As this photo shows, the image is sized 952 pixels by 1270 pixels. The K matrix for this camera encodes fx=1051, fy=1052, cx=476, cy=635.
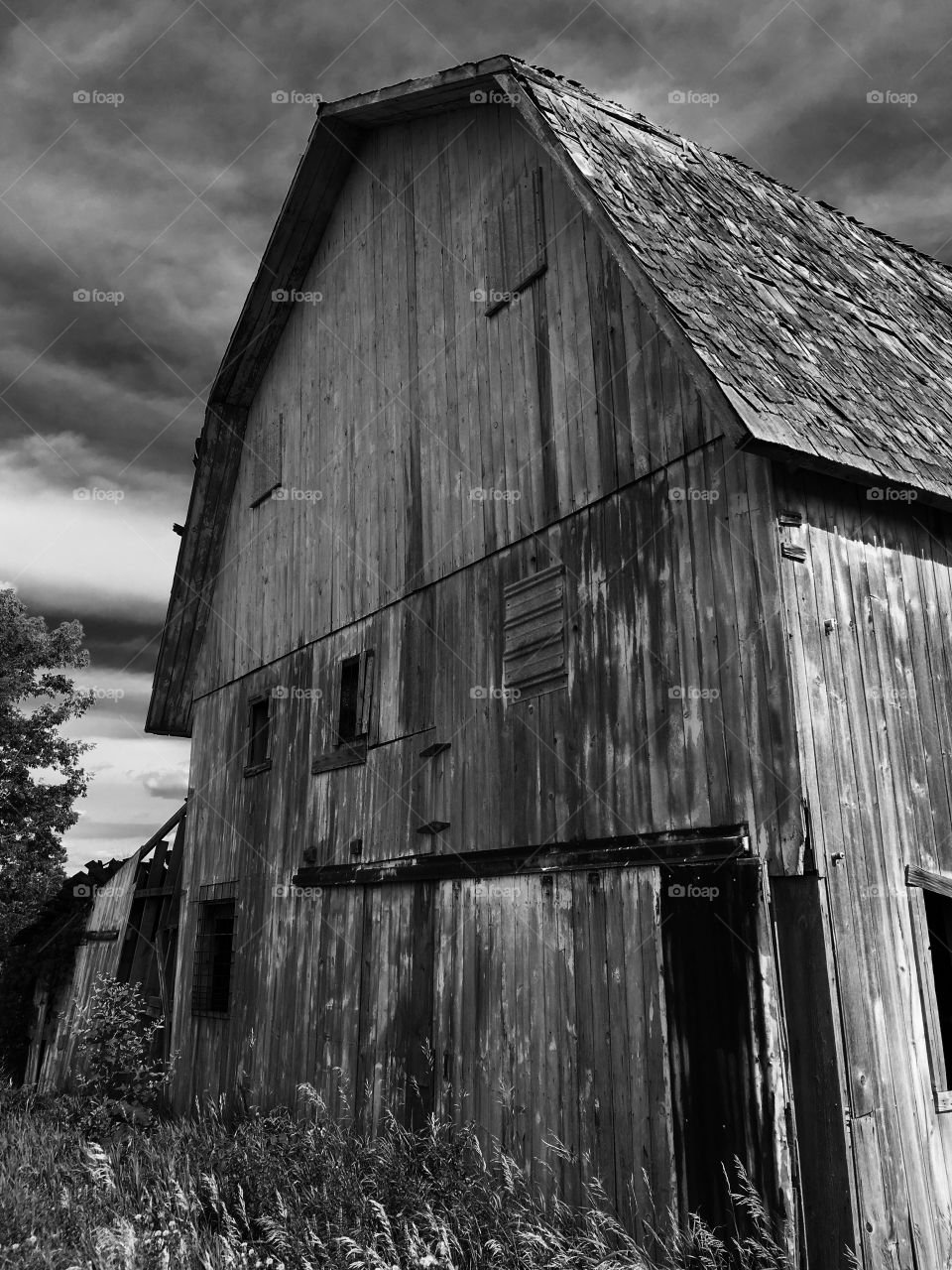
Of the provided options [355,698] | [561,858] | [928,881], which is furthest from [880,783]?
[355,698]

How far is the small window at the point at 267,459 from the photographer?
41.4 feet

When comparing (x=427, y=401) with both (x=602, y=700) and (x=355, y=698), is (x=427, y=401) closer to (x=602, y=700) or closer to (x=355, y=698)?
(x=355, y=698)

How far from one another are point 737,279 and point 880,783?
→ 3.82 m

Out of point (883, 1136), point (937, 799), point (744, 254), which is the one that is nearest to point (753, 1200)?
point (883, 1136)

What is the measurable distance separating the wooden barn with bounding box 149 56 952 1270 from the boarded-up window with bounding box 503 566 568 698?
1.5 inches

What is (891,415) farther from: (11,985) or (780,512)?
(11,985)

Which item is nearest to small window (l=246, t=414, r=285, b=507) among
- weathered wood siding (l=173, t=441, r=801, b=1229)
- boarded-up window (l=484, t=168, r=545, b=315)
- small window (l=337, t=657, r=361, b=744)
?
weathered wood siding (l=173, t=441, r=801, b=1229)

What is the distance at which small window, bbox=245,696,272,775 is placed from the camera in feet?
40.0

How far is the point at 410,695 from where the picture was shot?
969 cm

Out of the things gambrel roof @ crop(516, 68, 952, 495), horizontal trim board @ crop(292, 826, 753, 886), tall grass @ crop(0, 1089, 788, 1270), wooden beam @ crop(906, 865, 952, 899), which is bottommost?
tall grass @ crop(0, 1089, 788, 1270)

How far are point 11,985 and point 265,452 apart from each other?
433 inches

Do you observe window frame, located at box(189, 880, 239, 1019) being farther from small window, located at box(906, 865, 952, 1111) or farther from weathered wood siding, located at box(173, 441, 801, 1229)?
small window, located at box(906, 865, 952, 1111)

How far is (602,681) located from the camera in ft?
24.8

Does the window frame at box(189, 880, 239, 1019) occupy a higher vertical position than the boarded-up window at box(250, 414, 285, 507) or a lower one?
lower
